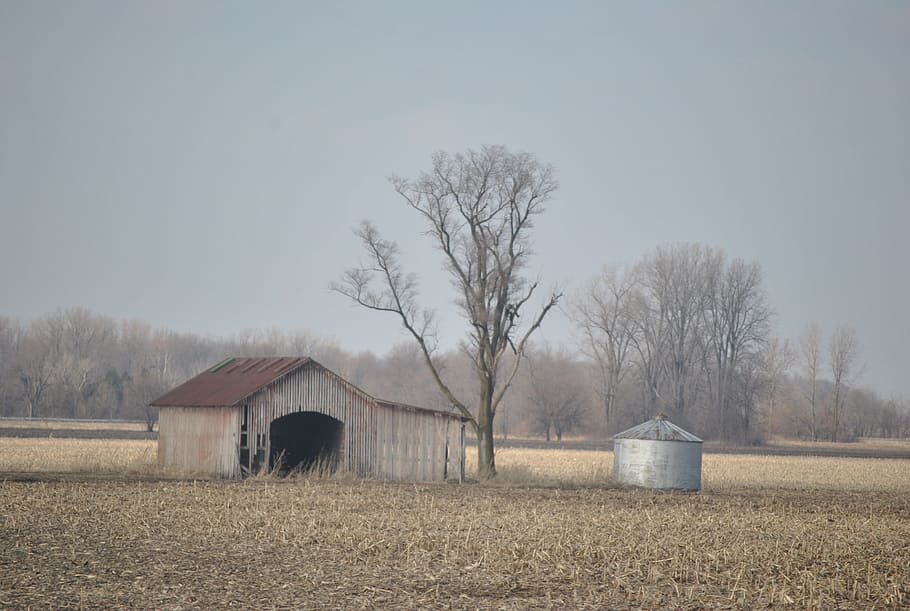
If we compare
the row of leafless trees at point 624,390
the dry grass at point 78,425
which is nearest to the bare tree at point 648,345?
Result: the row of leafless trees at point 624,390

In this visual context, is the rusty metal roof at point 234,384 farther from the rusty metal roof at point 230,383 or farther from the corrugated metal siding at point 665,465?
the corrugated metal siding at point 665,465

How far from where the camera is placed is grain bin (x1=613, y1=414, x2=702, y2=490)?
35.0 m

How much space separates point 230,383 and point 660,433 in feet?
50.1

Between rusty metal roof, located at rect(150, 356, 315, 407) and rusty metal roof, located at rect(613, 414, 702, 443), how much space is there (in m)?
11.8

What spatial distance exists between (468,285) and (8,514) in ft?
74.7

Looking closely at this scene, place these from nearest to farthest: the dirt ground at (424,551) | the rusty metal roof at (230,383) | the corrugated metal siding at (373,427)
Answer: the dirt ground at (424,551) → the rusty metal roof at (230,383) → the corrugated metal siding at (373,427)

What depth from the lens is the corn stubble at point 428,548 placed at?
14266 mm

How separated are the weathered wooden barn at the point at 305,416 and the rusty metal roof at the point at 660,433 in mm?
6240

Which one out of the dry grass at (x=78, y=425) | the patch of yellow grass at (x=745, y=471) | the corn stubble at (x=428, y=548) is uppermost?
the corn stubble at (x=428, y=548)

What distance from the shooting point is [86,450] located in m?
48.4

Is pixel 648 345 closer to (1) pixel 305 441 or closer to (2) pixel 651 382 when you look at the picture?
(2) pixel 651 382

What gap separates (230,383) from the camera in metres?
36.3

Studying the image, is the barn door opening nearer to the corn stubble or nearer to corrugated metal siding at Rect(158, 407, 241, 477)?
corrugated metal siding at Rect(158, 407, 241, 477)

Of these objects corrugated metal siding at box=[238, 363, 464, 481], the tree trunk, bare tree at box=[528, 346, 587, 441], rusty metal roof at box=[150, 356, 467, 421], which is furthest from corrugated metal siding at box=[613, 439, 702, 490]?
bare tree at box=[528, 346, 587, 441]
